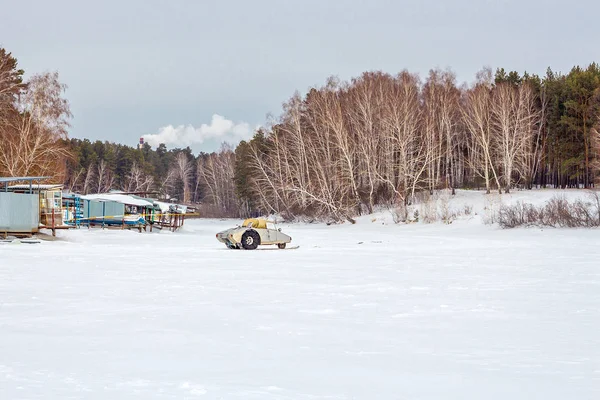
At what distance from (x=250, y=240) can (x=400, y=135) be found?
2503cm

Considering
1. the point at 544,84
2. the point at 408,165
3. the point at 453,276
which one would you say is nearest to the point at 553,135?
the point at 544,84

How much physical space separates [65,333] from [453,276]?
8.30 metres

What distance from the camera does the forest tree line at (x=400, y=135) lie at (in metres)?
39.3

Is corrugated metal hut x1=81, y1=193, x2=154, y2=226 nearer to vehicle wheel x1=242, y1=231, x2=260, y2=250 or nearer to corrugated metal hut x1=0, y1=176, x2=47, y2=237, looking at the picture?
corrugated metal hut x1=0, y1=176, x2=47, y2=237

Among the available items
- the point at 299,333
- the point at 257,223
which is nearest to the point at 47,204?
the point at 257,223

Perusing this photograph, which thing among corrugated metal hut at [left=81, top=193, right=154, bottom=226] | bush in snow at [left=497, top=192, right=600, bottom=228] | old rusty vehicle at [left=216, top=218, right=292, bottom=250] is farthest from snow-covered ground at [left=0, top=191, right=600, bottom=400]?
corrugated metal hut at [left=81, top=193, right=154, bottom=226]

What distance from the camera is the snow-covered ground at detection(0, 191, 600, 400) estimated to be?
477cm

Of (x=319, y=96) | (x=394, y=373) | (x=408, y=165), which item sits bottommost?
(x=394, y=373)

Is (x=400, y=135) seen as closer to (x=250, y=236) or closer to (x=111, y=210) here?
(x=111, y=210)

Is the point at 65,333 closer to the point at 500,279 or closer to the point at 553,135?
the point at 500,279

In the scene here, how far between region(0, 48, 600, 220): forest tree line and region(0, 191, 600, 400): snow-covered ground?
27.7 m

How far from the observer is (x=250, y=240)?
2223 centimetres

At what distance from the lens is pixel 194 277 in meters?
12.5

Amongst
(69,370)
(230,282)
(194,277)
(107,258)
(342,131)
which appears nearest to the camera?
(69,370)
